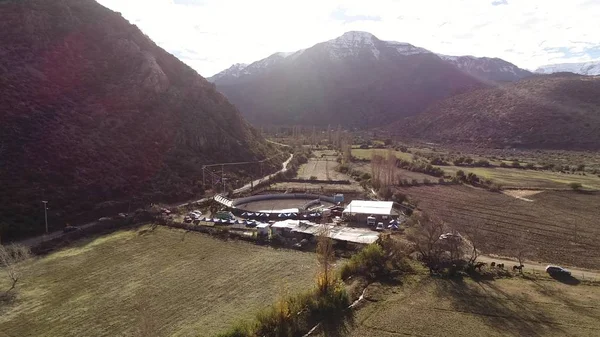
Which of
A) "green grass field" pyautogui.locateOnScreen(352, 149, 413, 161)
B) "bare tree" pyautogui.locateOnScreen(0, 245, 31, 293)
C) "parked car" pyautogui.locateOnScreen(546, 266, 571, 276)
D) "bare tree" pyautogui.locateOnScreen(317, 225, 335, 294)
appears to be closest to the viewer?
"bare tree" pyautogui.locateOnScreen(317, 225, 335, 294)

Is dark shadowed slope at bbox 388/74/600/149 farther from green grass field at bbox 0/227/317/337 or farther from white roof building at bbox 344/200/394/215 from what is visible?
green grass field at bbox 0/227/317/337

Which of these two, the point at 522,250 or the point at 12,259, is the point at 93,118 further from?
the point at 522,250

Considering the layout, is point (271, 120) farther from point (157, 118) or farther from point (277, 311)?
point (277, 311)

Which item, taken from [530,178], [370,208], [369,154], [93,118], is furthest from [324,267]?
[369,154]

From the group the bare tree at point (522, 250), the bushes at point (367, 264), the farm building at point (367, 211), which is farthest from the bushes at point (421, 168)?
the bushes at point (367, 264)

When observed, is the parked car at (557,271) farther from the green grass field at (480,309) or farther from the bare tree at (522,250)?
the bare tree at (522,250)

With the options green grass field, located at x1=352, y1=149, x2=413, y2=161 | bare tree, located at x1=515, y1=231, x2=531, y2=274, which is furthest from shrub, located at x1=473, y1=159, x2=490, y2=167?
bare tree, located at x1=515, y1=231, x2=531, y2=274
